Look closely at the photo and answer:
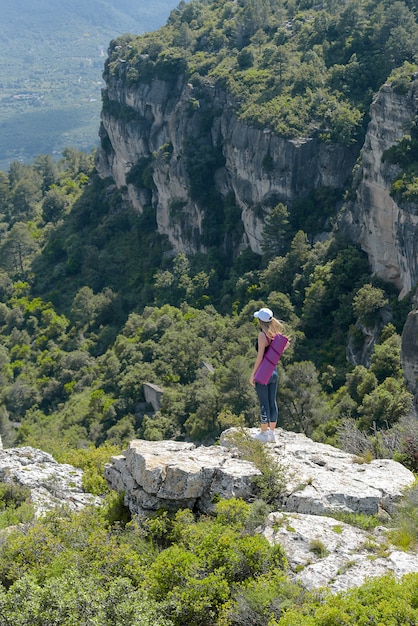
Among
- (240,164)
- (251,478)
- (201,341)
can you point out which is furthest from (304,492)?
(240,164)

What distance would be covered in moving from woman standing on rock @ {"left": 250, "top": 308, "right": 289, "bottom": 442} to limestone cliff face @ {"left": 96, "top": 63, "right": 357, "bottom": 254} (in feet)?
119

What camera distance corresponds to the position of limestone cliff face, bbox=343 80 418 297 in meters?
37.9

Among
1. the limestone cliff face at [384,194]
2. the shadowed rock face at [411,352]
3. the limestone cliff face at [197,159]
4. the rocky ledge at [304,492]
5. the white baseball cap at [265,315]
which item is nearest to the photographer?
the rocky ledge at [304,492]

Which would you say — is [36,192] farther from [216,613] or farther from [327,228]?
[216,613]

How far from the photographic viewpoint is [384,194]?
3872 cm

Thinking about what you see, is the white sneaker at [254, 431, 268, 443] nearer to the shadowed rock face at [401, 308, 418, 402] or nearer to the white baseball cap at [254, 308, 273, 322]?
the white baseball cap at [254, 308, 273, 322]

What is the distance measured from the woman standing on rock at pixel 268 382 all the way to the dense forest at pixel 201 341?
3.28 ft

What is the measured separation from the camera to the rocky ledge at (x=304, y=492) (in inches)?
436

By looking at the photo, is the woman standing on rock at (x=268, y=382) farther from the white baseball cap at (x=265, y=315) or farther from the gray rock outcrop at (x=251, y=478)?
the gray rock outcrop at (x=251, y=478)

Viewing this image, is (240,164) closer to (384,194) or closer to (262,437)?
(384,194)

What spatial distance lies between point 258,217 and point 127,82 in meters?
26.5

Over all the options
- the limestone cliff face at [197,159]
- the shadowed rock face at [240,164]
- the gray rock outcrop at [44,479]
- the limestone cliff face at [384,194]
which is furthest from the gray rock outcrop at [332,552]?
the limestone cliff face at [197,159]

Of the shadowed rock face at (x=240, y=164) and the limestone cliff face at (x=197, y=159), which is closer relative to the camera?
the shadowed rock face at (x=240, y=164)

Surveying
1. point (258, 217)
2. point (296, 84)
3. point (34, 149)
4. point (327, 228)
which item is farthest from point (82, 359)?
point (34, 149)
